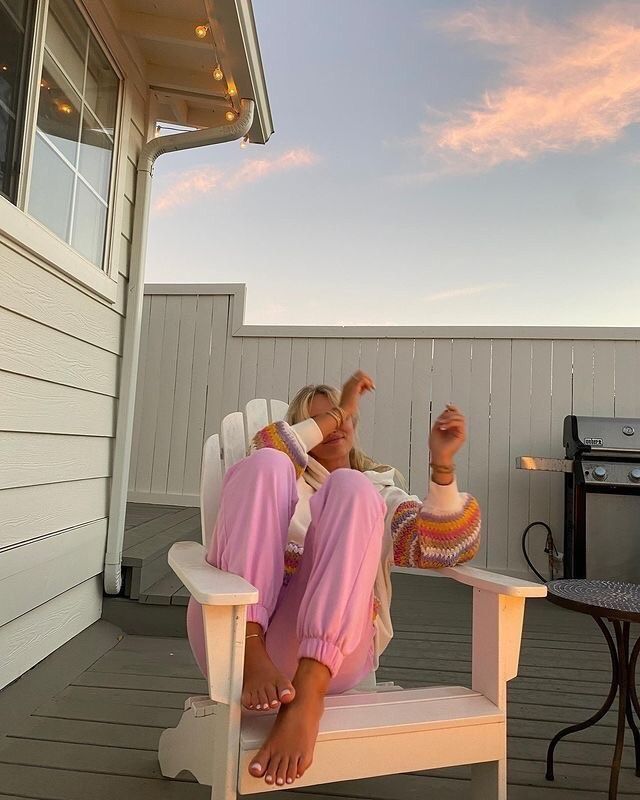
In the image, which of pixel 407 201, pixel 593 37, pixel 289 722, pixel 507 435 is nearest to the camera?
pixel 289 722

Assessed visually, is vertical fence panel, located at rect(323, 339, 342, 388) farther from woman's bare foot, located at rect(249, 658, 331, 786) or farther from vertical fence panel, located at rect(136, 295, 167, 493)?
woman's bare foot, located at rect(249, 658, 331, 786)

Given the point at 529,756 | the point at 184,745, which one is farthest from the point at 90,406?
the point at 529,756

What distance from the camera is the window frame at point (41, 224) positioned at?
1.56 metres

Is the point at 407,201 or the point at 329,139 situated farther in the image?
the point at 329,139

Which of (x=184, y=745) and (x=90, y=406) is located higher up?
(x=90, y=406)

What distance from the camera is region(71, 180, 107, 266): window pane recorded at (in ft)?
6.49

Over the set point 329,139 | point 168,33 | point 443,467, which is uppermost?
point 329,139

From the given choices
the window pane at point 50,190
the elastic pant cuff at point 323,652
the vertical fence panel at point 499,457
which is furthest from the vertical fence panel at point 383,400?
the elastic pant cuff at point 323,652

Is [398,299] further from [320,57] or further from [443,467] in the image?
[443,467]

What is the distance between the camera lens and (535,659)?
2.12 m

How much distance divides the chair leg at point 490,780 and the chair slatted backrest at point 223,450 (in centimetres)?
72

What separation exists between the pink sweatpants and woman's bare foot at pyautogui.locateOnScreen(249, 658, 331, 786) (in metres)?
0.07

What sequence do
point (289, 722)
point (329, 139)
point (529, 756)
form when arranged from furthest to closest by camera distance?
1. point (329, 139)
2. point (529, 756)
3. point (289, 722)

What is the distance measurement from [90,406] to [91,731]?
3.55ft
